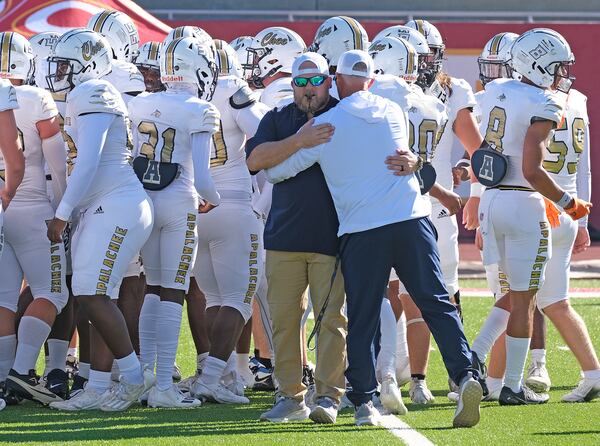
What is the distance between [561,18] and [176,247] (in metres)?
13.5

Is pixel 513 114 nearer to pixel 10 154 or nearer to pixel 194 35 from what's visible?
pixel 194 35

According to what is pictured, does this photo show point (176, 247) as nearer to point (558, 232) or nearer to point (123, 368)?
point (123, 368)

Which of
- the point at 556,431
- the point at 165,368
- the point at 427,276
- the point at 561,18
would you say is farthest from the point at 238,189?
the point at 561,18

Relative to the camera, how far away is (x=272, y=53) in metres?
7.99

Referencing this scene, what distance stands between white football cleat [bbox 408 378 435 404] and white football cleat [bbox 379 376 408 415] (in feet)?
1.44

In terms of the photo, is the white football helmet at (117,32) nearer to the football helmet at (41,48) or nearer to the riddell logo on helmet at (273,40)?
the football helmet at (41,48)

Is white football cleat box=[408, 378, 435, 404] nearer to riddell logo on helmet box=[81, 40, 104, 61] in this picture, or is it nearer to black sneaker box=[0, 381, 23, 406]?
black sneaker box=[0, 381, 23, 406]

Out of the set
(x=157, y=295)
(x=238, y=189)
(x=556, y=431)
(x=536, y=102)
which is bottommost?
(x=556, y=431)

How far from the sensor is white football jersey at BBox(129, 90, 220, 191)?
664cm

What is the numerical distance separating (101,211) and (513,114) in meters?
2.11

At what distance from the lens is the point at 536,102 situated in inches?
259

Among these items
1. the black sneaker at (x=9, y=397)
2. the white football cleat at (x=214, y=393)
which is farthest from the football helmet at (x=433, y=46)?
the black sneaker at (x=9, y=397)

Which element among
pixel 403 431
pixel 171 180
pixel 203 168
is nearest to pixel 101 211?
pixel 171 180

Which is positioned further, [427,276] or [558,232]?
[558,232]
